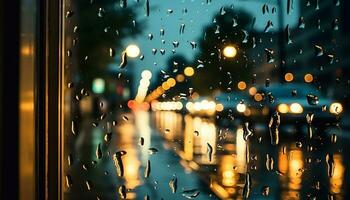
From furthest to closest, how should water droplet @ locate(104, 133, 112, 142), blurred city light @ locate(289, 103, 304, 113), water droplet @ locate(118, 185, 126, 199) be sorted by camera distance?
blurred city light @ locate(289, 103, 304, 113), water droplet @ locate(118, 185, 126, 199), water droplet @ locate(104, 133, 112, 142)

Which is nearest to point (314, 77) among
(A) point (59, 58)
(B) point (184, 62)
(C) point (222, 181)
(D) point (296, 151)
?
(B) point (184, 62)

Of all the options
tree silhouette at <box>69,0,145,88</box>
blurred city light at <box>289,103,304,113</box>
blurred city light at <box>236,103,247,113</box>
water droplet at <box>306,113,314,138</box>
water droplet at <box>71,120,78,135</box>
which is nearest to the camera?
water droplet at <box>71,120,78,135</box>

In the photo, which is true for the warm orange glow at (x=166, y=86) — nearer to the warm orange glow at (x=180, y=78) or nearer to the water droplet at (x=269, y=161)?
the warm orange glow at (x=180, y=78)

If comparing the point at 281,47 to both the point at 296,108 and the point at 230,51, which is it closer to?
the point at 230,51

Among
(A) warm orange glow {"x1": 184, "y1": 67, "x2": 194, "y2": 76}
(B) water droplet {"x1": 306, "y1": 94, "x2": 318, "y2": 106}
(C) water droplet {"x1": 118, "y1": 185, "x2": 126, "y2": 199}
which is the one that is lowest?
(C) water droplet {"x1": 118, "y1": 185, "x2": 126, "y2": 199}

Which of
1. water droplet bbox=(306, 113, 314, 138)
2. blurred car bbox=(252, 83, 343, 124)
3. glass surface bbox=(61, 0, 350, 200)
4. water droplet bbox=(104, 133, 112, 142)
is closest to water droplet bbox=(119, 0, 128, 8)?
glass surface bbox=(61, 0, 350, 200)

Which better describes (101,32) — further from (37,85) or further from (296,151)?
(296,151)
